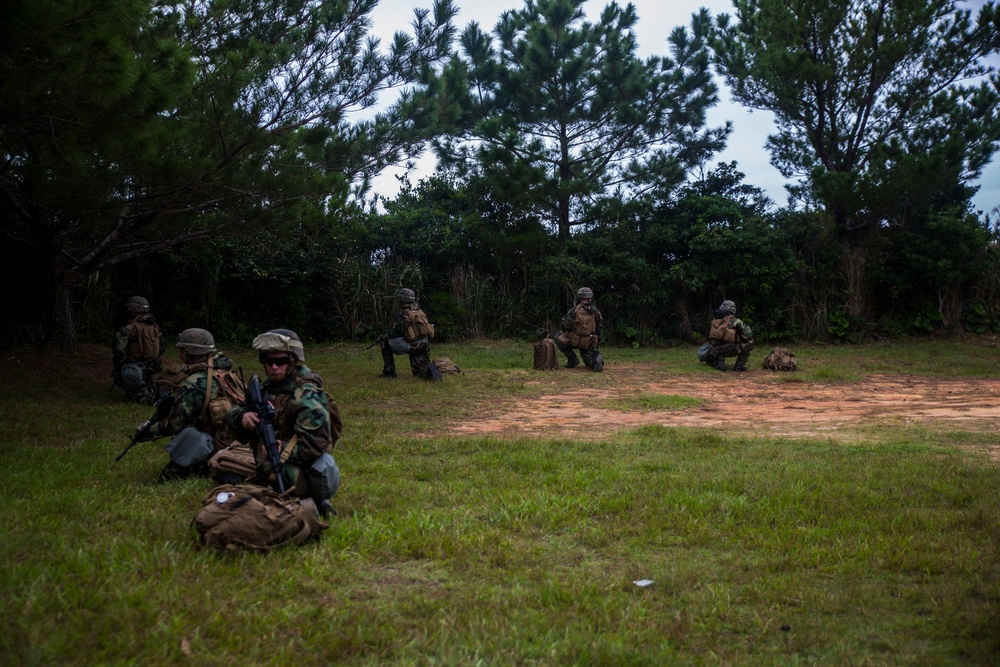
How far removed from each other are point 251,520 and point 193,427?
220cm

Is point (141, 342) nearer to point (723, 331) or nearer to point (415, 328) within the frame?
point (415, 328)

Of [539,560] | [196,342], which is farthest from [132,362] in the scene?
[539,560]

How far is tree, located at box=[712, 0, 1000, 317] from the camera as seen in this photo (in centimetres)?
2109

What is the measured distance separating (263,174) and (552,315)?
Result: 465 inches

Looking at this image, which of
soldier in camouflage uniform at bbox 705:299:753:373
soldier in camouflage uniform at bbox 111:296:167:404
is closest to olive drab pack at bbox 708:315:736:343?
soldier in camouflage uniform at bbox 705:299:753:373

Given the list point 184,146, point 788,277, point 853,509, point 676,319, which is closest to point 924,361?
point 788,277

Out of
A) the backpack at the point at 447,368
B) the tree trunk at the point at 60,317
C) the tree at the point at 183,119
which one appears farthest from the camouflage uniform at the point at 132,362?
the backpack at the point at 447,368

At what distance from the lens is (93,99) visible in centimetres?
760

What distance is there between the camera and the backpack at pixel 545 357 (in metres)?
16.0

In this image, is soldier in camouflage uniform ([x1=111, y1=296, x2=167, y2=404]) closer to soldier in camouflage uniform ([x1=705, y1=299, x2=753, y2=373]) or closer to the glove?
the glove

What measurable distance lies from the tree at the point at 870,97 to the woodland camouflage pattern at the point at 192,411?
18397 mm

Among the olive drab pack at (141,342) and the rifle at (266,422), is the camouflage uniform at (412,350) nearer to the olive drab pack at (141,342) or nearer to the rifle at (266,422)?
the olive drab pack at (141,342)

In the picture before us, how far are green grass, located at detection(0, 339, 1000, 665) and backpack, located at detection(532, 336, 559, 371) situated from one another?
24.7 ft

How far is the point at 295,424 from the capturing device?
525 cm
